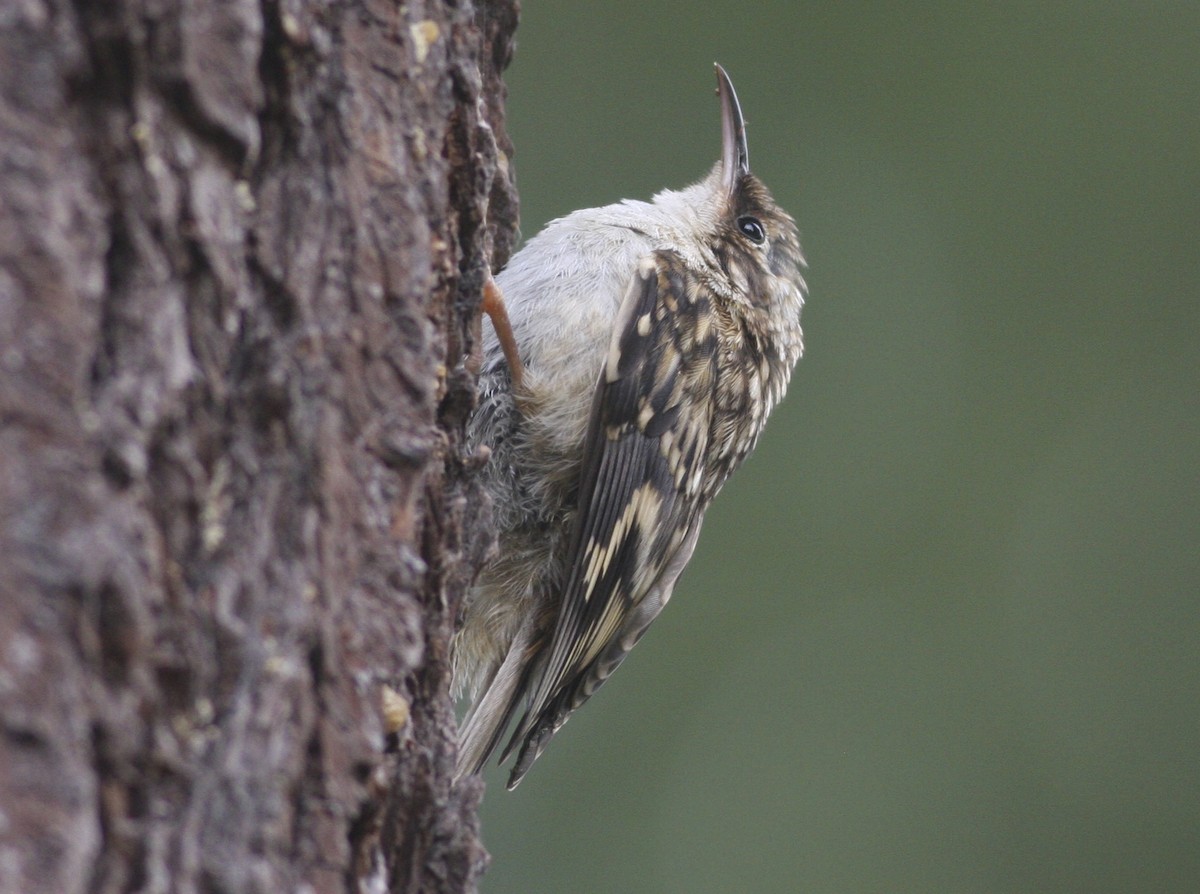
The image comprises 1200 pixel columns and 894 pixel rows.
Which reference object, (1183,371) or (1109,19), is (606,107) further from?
(1183,371)

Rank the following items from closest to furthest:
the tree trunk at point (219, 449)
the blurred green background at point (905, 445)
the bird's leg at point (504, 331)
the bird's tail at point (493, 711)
Result: the tree trunk at point (219, 449), the bird's leg at point (504, 331), the bird's tail at point (493, 711), the blurred green background at point (905, 445)

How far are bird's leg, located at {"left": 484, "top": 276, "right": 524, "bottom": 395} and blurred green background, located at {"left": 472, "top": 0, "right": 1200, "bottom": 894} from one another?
10.1 ft

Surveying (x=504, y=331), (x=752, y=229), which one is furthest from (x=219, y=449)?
(x=752, y=229)

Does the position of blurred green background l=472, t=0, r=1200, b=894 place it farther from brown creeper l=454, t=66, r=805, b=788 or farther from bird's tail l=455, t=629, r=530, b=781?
bird's tail l=455, t=629, r=530, b=781

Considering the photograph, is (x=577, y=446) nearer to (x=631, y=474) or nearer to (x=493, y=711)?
(x=631, y=474)

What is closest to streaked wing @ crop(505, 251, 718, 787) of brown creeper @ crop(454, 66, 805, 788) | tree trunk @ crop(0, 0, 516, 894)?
brown creeper @ crop(454, 66, 805, 788)

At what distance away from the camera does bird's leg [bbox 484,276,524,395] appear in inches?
102

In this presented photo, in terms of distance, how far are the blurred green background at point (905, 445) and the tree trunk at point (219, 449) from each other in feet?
14.0

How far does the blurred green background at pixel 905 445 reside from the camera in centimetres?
590

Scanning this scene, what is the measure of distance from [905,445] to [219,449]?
5.15 m

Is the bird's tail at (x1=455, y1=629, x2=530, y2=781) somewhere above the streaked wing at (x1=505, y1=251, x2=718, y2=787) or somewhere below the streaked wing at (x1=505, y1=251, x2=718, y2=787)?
below

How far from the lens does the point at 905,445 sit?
20.1 ft

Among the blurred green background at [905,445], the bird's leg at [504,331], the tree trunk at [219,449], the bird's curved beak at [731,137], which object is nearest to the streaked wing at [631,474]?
the bird's leg at [504,331]

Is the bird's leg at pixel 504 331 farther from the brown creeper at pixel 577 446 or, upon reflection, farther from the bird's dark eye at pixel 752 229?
the bird's dark eye at pixel 752 229
